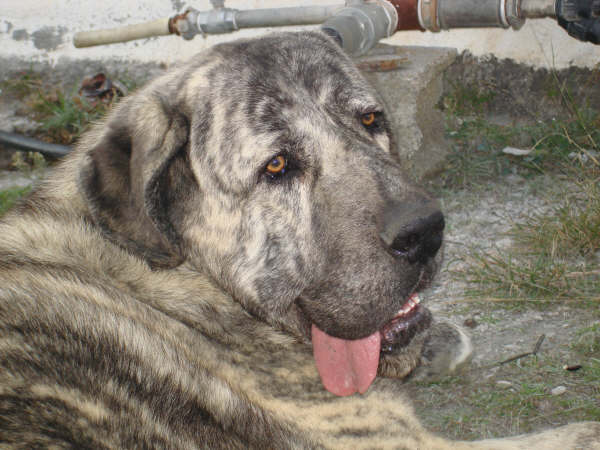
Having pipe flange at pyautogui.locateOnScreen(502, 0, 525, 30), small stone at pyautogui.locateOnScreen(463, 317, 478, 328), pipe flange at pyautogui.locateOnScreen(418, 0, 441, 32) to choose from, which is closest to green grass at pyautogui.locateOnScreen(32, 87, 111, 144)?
pipe flange at pyautogui.locateOnScreen(418, 0, 441, 32)

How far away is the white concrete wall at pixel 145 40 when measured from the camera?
18.0 feet

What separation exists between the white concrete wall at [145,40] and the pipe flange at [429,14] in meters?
1.42

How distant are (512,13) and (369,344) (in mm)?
2549

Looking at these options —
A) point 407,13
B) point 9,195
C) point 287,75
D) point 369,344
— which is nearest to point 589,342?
point 369,344

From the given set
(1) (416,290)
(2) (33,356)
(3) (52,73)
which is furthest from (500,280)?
(3) (52,73)

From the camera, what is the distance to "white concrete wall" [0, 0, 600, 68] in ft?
18.0

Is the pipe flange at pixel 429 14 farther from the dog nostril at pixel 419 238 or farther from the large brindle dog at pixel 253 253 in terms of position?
the dog nostril at pixel 419 238

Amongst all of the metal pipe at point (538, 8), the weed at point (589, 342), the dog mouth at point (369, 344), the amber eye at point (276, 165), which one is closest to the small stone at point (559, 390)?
the weed at point (589, 342)

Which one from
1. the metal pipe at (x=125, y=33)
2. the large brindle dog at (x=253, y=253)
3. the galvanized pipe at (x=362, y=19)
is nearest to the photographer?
the large brindle dog at (x=253, y=253)

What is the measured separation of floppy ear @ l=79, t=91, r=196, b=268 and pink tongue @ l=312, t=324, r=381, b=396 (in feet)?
2.07

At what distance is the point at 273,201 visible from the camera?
2502mm

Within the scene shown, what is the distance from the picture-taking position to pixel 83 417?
1.78 meters

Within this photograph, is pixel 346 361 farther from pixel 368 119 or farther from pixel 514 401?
pixel 368 119

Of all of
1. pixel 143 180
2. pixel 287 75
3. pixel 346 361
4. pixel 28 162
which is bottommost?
pixel 28 162
